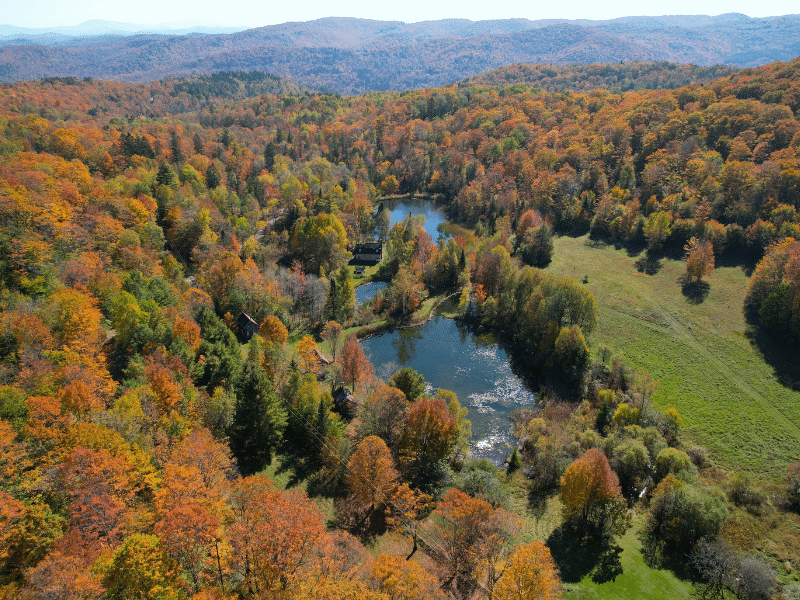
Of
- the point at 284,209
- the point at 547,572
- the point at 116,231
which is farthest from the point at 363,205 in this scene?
the point at 547,572

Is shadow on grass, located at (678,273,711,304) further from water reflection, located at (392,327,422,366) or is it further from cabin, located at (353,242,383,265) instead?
cabin, located at (353,242,383,265)

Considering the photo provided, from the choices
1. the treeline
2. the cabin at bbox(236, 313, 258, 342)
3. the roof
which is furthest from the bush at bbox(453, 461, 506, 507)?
the treeline

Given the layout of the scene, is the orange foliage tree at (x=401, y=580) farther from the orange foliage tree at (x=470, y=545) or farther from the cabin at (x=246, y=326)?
the cabin at (x=246, y=326)

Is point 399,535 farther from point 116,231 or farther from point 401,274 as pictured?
point 116,231

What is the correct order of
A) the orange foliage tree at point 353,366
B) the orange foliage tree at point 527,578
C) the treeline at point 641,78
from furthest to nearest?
the treeline at point 641,78, the orange foliage tree at point 353,366, the orange foliage tree at point 527,578

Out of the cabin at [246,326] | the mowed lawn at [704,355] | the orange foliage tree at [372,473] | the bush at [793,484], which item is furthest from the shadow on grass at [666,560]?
the cabin at [246,326]

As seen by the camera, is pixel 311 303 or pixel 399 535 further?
pixel 311 303

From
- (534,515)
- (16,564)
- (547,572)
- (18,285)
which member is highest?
(18,285)

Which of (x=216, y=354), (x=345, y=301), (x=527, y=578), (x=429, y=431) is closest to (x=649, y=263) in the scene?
(x=345, y=301)
